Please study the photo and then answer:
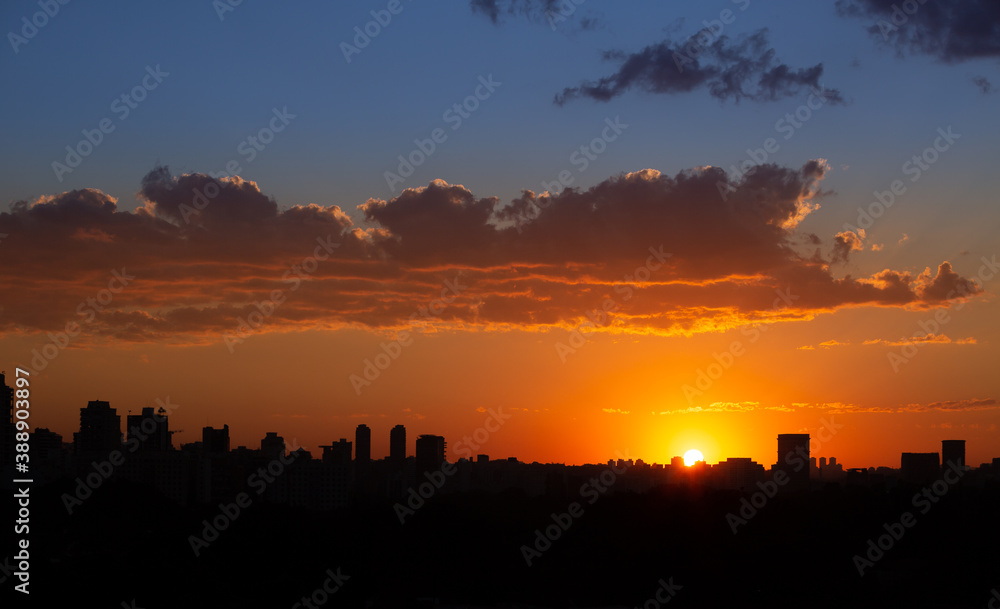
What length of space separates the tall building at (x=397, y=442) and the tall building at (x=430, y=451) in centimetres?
750

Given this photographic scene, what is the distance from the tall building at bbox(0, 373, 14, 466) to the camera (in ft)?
156

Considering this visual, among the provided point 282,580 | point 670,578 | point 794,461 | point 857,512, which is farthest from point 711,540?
point 794,461

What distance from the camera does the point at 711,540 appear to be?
36.2 m

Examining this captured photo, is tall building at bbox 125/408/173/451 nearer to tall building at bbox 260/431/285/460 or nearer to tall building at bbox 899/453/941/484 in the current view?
tall building at bbox 260/431/285/460

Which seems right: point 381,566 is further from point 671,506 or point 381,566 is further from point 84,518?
point 671,506

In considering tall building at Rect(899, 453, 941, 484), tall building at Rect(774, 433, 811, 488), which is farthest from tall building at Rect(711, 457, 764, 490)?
tall building at Rect(899, 453, 941, 484)

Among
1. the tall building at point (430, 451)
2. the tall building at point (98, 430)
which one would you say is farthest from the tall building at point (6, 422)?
the tall building at point (430, 451)

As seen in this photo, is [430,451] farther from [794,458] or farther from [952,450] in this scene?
[952,450]

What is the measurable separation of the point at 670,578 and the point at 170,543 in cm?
1686

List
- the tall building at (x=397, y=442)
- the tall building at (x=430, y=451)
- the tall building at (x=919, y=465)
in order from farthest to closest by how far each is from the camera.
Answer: the tall building at (x=397, y=442)
the tall building at (x=430, y=451)
the tall building at (x=919, y=465)

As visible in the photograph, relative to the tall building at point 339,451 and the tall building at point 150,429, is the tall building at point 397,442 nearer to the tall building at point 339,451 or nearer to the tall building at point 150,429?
the tall building at point 339,451

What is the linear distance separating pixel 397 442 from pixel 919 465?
50858 mm

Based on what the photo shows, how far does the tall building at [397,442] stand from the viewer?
99.4m

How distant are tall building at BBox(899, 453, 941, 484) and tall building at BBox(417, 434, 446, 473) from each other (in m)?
41.5
